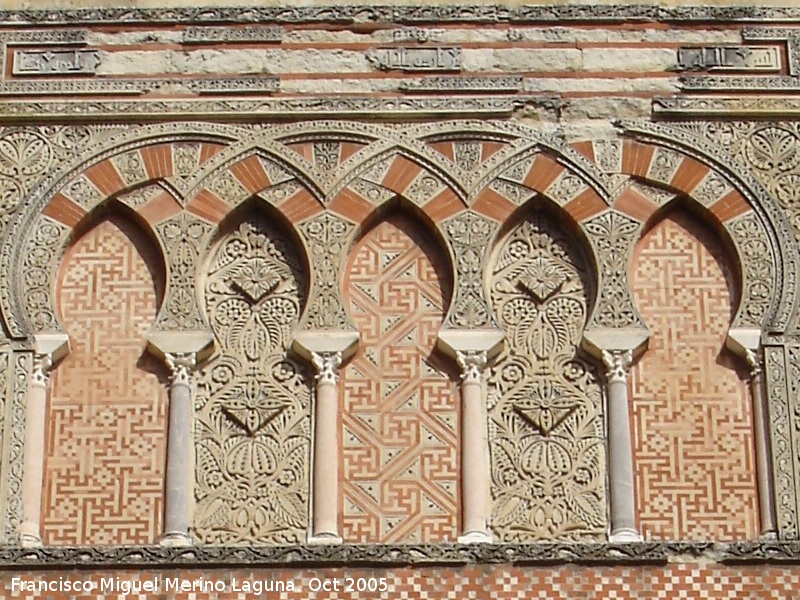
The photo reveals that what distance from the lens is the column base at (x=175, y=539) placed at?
11.8 metres

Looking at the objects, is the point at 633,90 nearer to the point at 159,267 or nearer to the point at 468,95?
the point at 468,95

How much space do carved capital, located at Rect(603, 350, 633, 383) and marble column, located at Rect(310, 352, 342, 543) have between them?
1.16 metres

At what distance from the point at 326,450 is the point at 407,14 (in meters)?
2.18

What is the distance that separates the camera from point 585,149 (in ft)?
41.5

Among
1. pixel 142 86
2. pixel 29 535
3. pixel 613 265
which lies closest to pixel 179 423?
pixel 29 535

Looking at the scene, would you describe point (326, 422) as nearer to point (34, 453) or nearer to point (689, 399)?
point (34, 453)

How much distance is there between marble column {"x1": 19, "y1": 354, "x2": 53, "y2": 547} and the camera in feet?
38.9

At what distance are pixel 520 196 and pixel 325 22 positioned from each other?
126 cm

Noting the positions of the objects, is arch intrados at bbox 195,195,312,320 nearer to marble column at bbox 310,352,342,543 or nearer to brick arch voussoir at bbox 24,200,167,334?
brick arch voussoir at bbox 24,200,167,334

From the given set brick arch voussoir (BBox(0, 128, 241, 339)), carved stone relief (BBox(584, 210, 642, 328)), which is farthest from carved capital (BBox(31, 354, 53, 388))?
carved stone relief (BBox(584, 210, 642, 328))

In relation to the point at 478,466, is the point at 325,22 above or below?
above

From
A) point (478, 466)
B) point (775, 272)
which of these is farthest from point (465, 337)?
point (775, 272)

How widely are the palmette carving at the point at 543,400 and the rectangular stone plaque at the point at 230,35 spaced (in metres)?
1.46

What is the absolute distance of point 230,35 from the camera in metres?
12.9
